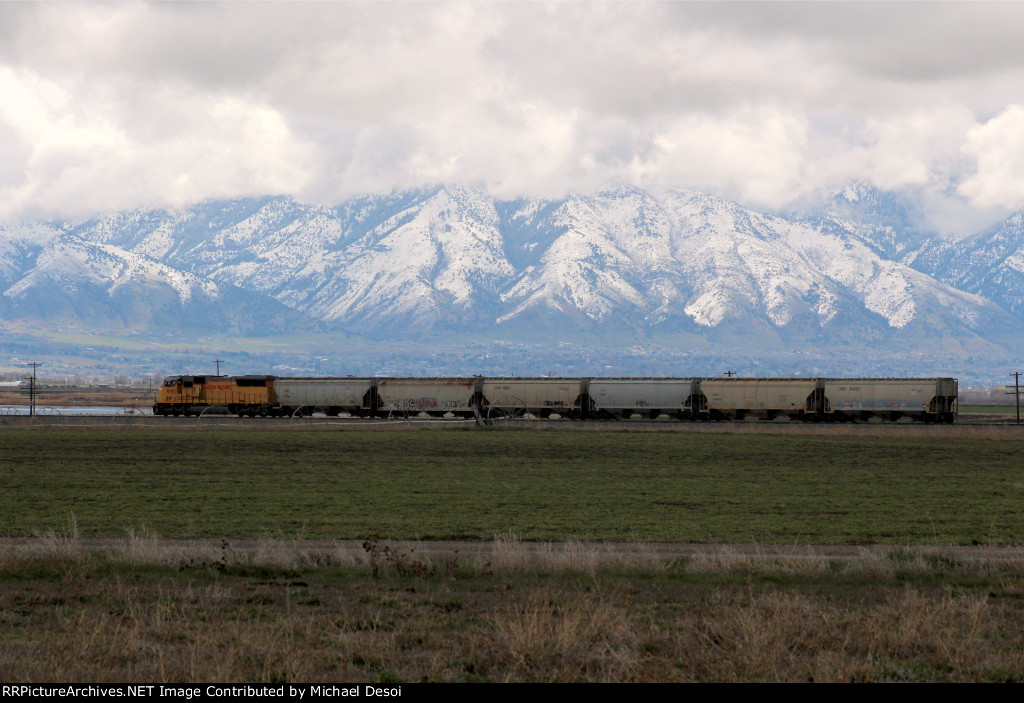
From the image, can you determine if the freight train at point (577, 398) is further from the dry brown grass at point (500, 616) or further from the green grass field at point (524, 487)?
the dry brown grass at point (500, 616)

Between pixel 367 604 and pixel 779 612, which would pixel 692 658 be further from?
pixel 367 604

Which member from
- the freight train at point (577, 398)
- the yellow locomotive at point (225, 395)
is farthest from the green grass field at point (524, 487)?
the yellow locomotive at point (225, 395)

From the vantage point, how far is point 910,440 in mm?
70625

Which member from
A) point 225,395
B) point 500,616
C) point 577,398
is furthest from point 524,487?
point 225,395

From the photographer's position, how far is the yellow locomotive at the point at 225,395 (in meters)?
100

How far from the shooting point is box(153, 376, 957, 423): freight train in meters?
87.3

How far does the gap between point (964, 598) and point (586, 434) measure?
5800cm

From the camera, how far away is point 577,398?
93.3 m

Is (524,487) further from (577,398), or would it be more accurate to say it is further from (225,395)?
(225,395)

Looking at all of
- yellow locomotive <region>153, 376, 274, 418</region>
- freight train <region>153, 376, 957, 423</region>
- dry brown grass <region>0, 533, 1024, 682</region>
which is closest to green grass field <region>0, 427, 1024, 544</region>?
dry brown grass <region>0, 533, 1024, 682</region>

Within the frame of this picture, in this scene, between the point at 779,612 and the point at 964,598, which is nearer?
the point at 779,612

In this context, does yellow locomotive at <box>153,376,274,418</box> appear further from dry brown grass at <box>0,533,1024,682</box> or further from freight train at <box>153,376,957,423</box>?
dry brown grass at <box>0,533,1024,682</box>

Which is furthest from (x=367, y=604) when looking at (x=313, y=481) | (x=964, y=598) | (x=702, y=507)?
(x=313, y=481)
